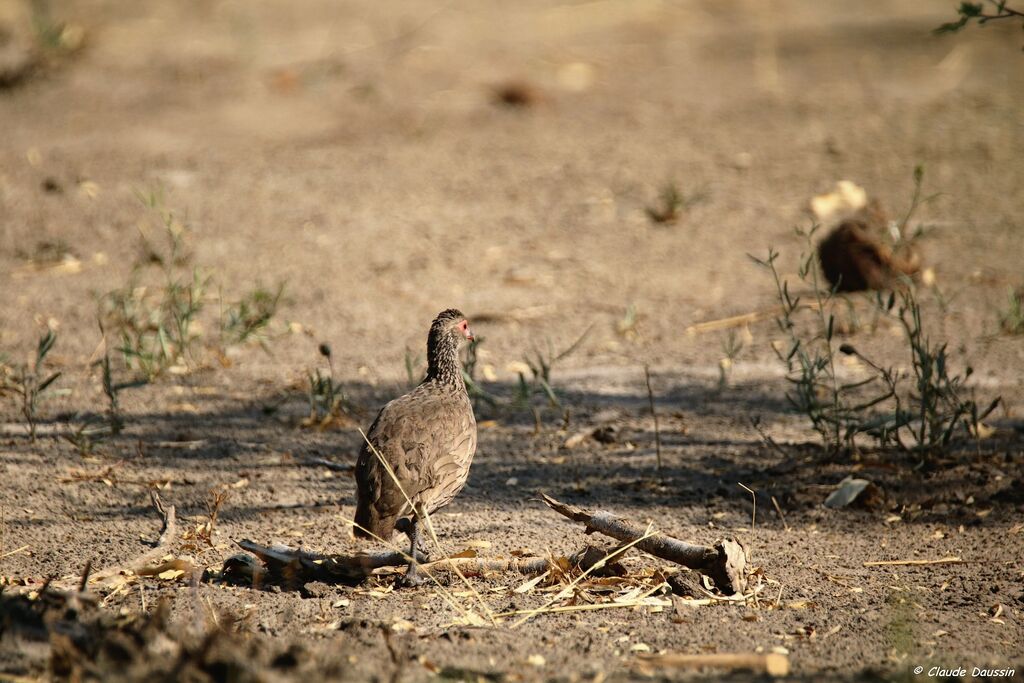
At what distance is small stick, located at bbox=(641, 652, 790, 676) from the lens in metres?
3.40

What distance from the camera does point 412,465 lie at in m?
4.47

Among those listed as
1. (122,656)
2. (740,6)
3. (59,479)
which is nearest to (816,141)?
(740,6)

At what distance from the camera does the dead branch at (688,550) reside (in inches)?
158

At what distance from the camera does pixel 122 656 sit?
115 inches

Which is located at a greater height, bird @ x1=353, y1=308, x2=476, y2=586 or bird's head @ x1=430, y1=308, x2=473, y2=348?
bird's head @ x1=430, y1=308, x2=473, y2=348

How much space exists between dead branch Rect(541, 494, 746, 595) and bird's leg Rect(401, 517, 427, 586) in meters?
0.56

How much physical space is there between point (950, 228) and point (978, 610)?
5.29 m

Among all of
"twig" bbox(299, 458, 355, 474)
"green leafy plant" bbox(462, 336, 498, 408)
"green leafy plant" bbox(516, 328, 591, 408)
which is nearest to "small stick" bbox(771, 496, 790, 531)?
"green leafy plant" bbox(516, 328, 591, 408)

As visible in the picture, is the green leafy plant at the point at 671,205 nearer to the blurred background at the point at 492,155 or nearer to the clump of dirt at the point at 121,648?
the blurred background at the point at 492,155

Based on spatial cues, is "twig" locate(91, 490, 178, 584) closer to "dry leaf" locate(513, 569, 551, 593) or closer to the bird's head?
"dry leaf" locate(513, 569, 551, 593)

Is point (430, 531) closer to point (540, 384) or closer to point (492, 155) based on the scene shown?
point (540, 384)

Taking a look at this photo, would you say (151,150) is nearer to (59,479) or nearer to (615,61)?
(615,61)

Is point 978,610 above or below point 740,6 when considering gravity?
below

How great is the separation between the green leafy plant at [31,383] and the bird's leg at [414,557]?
1.84 meters
